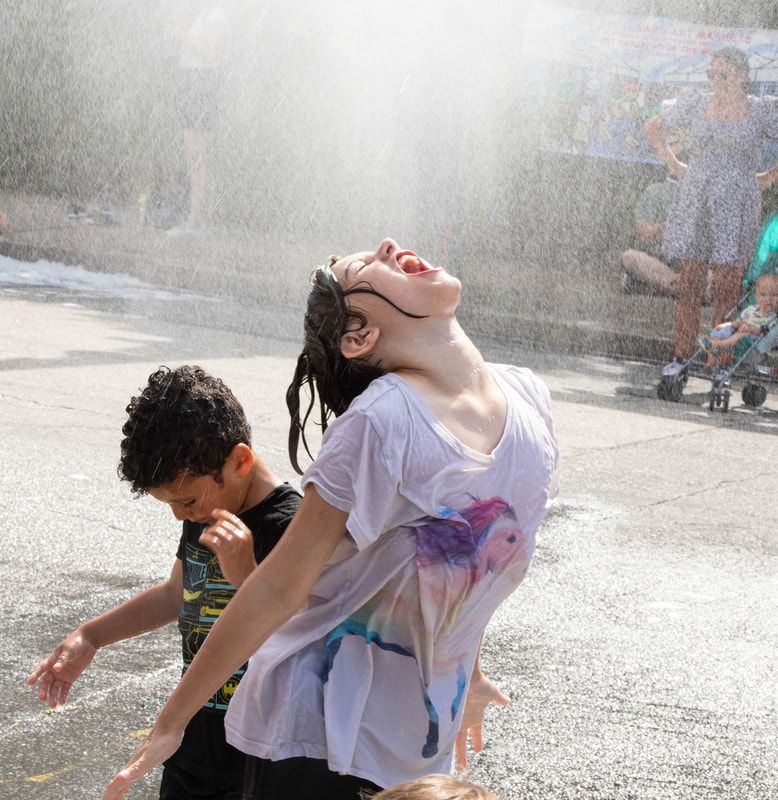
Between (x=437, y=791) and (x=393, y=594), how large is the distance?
36 centimetres

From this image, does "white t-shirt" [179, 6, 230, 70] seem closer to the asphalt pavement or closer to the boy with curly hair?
the asphalt pavement

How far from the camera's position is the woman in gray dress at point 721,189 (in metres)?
11.3

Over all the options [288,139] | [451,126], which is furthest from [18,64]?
[451,126]

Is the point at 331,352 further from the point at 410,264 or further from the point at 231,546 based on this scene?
the point at 231,546

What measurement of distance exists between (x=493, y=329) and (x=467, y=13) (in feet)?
17.8

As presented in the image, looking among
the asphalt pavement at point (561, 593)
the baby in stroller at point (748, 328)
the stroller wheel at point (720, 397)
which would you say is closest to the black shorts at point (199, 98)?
the asphalt pavement at point (561, 593)

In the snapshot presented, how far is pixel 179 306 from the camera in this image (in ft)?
39.4

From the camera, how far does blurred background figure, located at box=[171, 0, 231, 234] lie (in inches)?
635

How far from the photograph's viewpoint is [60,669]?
2.32m

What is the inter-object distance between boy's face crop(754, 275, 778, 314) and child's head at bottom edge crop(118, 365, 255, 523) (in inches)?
335

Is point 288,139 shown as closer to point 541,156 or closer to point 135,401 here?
point 541,156

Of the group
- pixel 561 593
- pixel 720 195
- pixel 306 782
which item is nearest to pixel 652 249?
pixel 720 195

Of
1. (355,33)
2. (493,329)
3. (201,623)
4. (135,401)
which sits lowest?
(493,329)

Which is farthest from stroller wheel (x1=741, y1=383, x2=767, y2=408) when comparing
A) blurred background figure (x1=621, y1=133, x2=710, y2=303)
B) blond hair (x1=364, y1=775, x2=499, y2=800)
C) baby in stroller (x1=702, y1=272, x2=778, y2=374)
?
blond hair (x1=364, y1=775, x2=499, y2=800)
